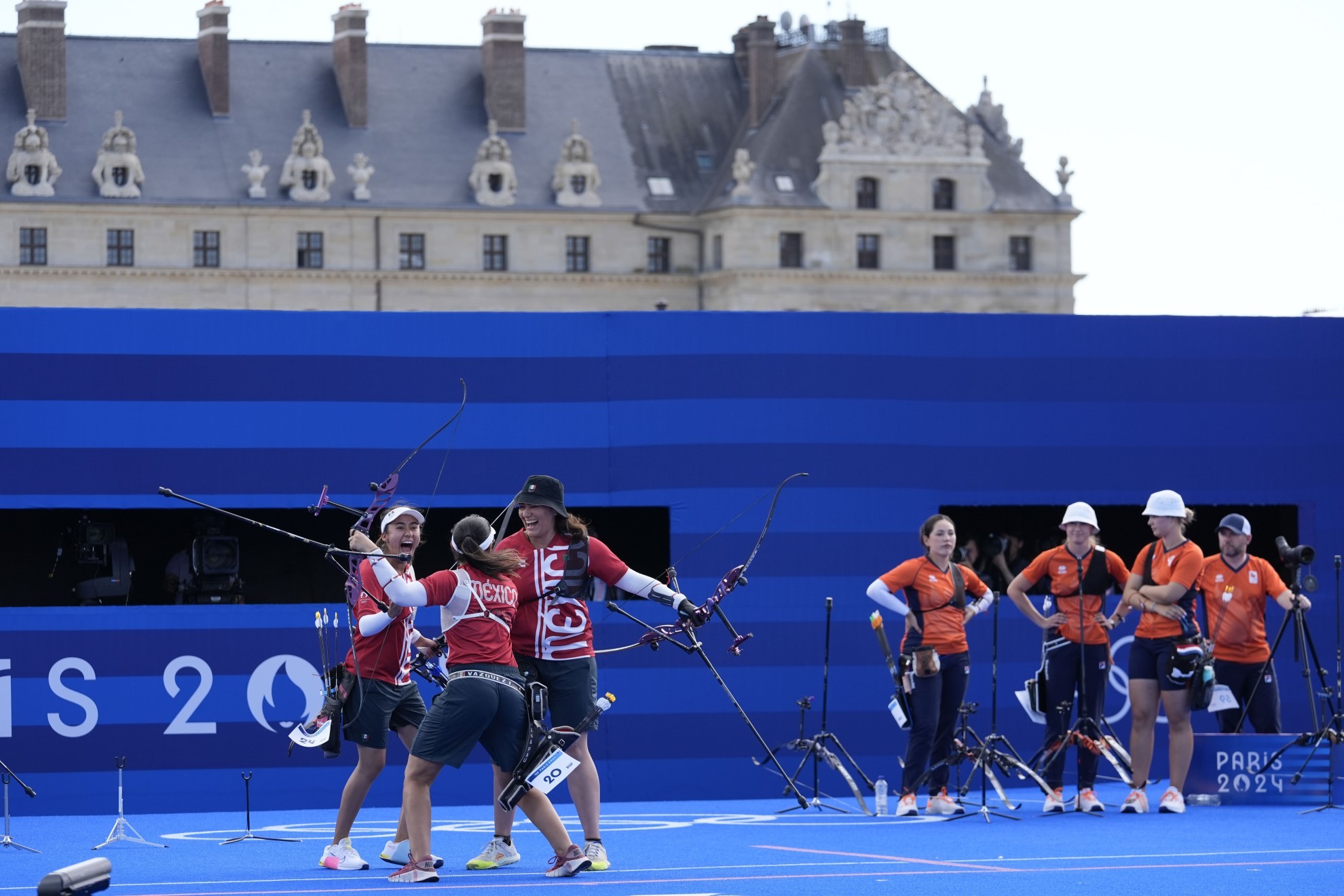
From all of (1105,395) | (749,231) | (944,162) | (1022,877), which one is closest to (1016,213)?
(944,162)

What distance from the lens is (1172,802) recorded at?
1098 cm

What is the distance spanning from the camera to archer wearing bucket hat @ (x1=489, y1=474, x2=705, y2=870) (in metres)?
8.59


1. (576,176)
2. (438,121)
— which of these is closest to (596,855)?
(576,176)

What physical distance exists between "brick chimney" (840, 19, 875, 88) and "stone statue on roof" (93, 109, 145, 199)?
24.0 m

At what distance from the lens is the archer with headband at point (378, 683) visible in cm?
A: 862

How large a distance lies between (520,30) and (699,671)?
6039cm

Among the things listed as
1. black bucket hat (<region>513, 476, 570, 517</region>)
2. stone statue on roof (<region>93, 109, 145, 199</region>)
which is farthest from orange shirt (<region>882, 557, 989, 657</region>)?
stone statue on roof (<region>93, 109, 145, 199</region>)

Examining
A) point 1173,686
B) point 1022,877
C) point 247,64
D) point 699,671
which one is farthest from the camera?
point 247,64

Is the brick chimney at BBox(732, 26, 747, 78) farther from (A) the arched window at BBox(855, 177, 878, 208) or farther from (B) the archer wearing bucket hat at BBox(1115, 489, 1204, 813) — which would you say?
(B) the archer wearing bucket hat at BBox(1115, 489, 1204, 813)

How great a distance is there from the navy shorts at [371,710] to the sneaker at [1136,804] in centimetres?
395

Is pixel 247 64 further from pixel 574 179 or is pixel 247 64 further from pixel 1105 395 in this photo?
pixel 1105 395

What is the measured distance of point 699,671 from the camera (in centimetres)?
1273

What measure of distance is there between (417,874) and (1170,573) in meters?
4.68

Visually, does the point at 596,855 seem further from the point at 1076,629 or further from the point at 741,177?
the point at 741,177
